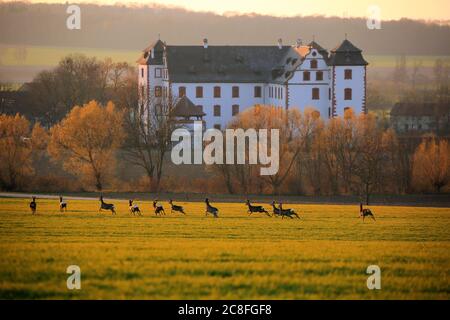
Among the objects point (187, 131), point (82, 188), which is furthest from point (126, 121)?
point (82, 188)

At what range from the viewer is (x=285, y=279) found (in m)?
22.9

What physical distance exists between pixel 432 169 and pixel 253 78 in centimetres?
2651

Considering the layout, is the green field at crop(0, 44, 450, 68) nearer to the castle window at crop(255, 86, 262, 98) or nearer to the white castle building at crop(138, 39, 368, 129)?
the white castle building at crop(138, 39, 368, 129)

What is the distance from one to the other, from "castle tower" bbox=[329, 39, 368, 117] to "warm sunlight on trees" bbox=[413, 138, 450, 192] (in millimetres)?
15896

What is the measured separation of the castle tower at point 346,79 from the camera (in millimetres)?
90875

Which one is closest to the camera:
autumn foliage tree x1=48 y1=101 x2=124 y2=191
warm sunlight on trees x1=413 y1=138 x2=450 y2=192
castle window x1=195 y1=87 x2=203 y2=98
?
warm sunlight on trees x1=413 y1=138 x2=450 y2=192

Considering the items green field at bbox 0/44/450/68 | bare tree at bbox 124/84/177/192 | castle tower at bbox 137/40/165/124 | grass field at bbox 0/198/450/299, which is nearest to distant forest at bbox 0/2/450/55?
green field at bbox 0/44/450/68

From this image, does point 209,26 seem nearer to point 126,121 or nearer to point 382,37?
point 382,37

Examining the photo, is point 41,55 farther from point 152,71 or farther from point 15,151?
point 15,151

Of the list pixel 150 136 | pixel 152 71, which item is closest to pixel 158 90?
pixel 152 71

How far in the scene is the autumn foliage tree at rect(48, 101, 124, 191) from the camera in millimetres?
76188

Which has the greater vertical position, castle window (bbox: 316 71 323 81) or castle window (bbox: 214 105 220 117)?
castle window (bbox: 316 71 323 81)

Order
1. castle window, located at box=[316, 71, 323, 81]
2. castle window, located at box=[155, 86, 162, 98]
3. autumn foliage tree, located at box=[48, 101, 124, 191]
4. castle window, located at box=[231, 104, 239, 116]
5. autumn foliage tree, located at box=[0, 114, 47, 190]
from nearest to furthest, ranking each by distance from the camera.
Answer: autumn foliage tree, located at box=[0, 114, 47, 190] → autumn foliage tree, located at box=[48, 101, 124, 191] → castle window, located at box=[316, 71, 323, 81] → castle window, located at box=[155, 86, 162, 98] → castle window, located at box=[231, 104, 239, 116]

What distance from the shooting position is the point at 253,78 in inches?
3812
